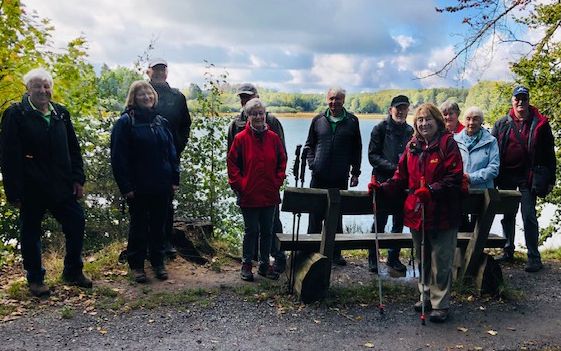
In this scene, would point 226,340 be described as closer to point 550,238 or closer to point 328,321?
point 328,321

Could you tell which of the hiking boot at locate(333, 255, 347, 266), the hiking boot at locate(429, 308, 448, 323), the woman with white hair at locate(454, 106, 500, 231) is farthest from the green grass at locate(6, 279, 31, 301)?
the woman with white hair at locate(454, 106, 500, 231)

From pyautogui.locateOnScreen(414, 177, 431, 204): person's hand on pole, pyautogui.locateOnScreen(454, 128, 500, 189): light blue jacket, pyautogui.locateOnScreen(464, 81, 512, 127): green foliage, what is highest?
pyautogui.locateOnScreen(464, 81, 512, 127): green foliage

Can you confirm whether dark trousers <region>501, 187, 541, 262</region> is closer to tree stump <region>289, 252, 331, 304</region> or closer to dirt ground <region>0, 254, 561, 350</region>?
dirt ground <region>0, 254, 561, 350</region>

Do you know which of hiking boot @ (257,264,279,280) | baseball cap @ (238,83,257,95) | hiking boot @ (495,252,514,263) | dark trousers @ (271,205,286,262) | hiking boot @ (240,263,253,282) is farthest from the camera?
hiking boot @ (495,252,514,263)

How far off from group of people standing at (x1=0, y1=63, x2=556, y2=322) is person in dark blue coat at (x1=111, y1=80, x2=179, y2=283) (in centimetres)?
1

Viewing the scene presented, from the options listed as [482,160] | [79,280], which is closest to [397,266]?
[482,160]

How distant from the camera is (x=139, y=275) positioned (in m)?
5.69

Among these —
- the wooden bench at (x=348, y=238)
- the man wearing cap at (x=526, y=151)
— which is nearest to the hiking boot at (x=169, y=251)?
the wooden bench at (x=348, y=238)

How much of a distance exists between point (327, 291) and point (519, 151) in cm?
300

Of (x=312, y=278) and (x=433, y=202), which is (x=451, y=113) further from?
(x=312, y=278)

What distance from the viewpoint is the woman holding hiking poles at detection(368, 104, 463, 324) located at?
470cm

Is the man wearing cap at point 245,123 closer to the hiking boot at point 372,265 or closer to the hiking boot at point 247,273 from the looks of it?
the hiking boot at point 247,273

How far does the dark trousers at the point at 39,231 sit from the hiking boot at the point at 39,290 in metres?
0.04

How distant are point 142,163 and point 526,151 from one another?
14.8 feet
